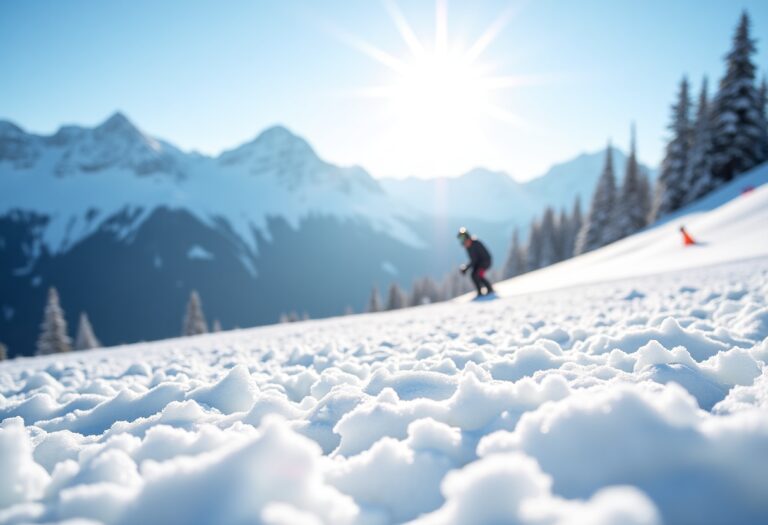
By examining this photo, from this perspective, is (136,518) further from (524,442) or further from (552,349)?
(552,349)

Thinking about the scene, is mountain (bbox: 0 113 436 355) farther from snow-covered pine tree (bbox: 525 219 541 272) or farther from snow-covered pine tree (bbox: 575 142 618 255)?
snow-covered pine tree (bbox: 575 142 618 255)

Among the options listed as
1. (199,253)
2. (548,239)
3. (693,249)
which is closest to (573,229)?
(548,239)

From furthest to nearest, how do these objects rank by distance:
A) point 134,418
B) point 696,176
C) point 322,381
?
point 696,176, point 322,381, point 134,418

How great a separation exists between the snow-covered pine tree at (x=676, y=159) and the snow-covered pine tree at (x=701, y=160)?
84 cm

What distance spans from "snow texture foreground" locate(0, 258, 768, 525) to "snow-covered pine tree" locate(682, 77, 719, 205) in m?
31.7

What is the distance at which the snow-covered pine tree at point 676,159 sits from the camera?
29.4 metres

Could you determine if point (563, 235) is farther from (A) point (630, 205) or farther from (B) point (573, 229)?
(A) point (630, 205)

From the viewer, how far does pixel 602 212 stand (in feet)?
113

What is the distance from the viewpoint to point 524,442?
133 cm

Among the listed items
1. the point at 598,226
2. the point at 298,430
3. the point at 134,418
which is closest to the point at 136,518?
the point at 298,430

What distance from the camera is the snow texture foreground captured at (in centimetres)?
104

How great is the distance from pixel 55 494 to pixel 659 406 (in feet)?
6.69

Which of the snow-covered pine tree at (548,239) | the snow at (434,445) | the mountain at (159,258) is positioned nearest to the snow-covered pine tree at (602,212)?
the snow-covered pine tree at (548,239)

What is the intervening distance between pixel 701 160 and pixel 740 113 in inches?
137
